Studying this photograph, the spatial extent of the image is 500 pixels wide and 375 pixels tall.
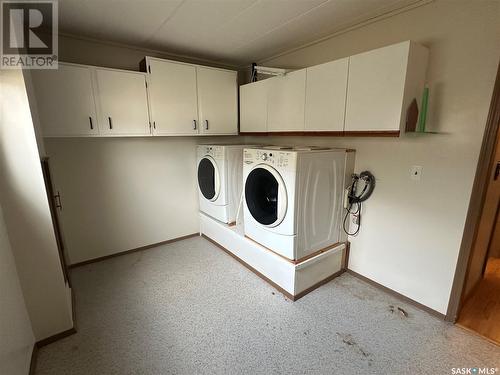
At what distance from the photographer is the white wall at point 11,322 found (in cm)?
121

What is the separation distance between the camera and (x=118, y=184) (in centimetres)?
277

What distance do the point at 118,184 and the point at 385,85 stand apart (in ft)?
9.10

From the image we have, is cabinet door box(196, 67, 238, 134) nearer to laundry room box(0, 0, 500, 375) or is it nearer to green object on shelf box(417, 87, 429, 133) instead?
laundry room box(0, 0, 500, 375)

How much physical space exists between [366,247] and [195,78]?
2.56 metres

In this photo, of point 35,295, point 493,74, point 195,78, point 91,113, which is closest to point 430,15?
point 493,74

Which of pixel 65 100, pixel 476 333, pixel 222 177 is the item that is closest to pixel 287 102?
pixel 222 177

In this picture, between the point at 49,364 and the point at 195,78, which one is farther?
the point at 195,78

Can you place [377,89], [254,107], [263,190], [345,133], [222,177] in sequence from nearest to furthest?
[377,89] → [345,133] → [263,190] → [222,177] → [254,107]

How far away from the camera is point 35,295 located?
5.32 ft

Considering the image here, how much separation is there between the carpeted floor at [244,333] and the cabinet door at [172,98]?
64.1 inches

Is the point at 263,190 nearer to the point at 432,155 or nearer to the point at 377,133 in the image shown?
the point at 377,133

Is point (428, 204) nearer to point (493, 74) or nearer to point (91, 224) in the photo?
point (493, 74)

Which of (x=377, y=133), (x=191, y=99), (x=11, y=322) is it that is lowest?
(x=11, y=322)

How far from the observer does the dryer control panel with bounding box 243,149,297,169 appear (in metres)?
1.90
